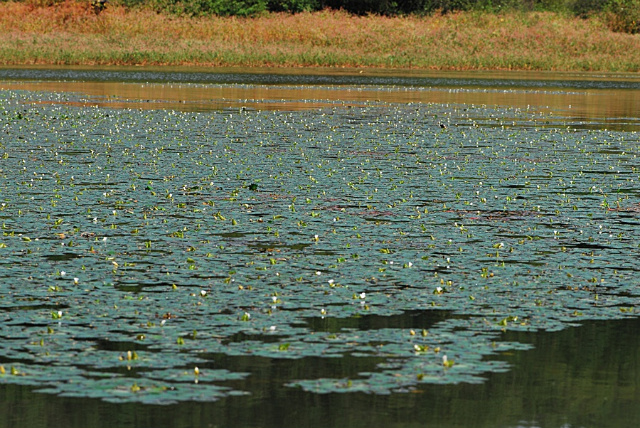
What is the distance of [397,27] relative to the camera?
75188mm

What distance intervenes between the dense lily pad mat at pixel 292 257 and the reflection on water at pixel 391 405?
8.3 inches

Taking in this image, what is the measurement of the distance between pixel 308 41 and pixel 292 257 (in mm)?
59898

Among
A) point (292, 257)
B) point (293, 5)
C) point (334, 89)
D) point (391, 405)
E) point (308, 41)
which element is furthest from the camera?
point (293, 5)

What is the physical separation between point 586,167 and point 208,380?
56.0 feet

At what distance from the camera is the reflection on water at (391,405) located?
8.28 meters

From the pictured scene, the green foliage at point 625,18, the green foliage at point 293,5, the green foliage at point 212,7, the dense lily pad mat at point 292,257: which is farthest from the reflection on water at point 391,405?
the green foliage at point 293,5

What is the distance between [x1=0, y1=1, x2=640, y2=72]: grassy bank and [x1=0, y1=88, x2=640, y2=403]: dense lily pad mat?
42187 mm

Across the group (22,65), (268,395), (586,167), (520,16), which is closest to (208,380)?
(268,395)

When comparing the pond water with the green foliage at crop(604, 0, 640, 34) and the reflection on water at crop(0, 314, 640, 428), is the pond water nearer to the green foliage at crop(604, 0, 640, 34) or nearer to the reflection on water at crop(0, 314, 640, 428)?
the reflection on water at crop(0, 314, 640, 428)

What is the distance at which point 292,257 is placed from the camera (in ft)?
46.3

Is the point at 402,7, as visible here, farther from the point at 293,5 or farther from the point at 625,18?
the point at 625,18

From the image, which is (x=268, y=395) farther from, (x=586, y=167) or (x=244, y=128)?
(x=244, y=128)

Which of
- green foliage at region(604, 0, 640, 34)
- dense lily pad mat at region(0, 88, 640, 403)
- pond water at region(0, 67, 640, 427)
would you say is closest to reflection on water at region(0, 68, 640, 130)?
green foliage at region(604, 0, 640, 34)

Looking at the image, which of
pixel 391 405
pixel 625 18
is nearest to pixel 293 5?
pixel 625 18
